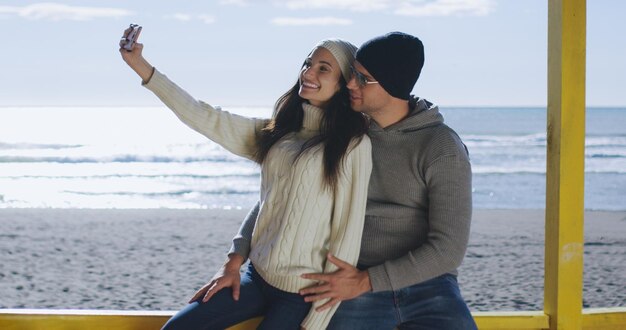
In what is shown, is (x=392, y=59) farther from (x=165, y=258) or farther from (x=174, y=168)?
(x=174, y=168)

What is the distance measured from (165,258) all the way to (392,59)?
534 cm

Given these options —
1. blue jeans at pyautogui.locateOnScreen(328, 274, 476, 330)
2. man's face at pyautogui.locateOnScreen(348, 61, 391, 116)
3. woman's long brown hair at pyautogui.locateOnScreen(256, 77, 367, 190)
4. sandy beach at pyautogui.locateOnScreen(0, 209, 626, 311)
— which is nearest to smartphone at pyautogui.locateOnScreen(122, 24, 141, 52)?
woman's long brown hair at pyautogui.locateOnScreen(256, 77, 367, 190)

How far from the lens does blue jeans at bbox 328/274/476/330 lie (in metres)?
2.29

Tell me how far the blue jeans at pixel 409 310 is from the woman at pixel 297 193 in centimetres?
7

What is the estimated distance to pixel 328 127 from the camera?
2.38 m

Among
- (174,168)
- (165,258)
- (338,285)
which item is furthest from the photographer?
(174,168)

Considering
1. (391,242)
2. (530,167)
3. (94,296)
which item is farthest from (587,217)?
(391,242)

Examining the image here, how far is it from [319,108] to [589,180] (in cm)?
1199

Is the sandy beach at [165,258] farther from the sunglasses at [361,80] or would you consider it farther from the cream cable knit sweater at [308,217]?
the sunglasses at [361,80]

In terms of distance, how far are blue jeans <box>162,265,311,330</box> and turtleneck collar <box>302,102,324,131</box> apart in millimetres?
455

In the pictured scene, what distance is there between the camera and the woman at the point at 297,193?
7.50 ft

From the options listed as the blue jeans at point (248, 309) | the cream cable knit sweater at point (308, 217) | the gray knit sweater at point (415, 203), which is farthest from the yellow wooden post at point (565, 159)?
the blue jeans at point (248, 309)

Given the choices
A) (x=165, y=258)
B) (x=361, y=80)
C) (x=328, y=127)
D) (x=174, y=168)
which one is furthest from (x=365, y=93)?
(x=174, y=168)

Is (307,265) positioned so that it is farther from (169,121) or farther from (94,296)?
(169,121)
